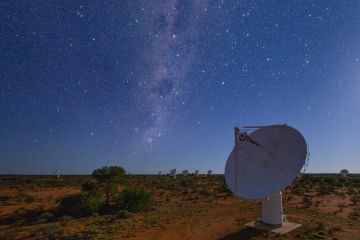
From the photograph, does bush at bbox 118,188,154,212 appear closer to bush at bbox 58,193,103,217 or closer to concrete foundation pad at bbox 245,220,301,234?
bush at bbox 58,193,103,217

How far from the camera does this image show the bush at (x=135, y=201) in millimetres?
31236

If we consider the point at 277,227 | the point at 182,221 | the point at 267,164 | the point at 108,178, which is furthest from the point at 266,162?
the point at 108,178

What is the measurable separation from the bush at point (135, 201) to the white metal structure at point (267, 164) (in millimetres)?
12783

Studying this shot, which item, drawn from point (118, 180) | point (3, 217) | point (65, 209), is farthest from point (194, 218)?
point (3, 217)

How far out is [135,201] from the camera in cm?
3164

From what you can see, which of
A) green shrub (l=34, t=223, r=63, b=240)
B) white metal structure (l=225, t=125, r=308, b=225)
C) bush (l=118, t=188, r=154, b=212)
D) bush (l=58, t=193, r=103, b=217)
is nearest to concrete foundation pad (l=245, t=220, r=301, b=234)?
white metal structure (l=225, t=125, r=308, b=225)

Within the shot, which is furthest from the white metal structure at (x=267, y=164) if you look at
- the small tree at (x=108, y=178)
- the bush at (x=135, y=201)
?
the small tree at (x=108, y=178)

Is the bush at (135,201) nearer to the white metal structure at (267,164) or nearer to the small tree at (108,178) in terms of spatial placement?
the small tree at (108,178)

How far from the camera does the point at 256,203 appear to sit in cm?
3316

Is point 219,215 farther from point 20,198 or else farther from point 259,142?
point 20,198

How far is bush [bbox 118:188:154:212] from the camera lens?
31.2m

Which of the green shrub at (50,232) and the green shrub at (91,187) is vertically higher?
the green shrub at (91,187)

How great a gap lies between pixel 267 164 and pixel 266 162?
0.23m

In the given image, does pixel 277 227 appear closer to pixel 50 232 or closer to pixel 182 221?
pixel 182 221
